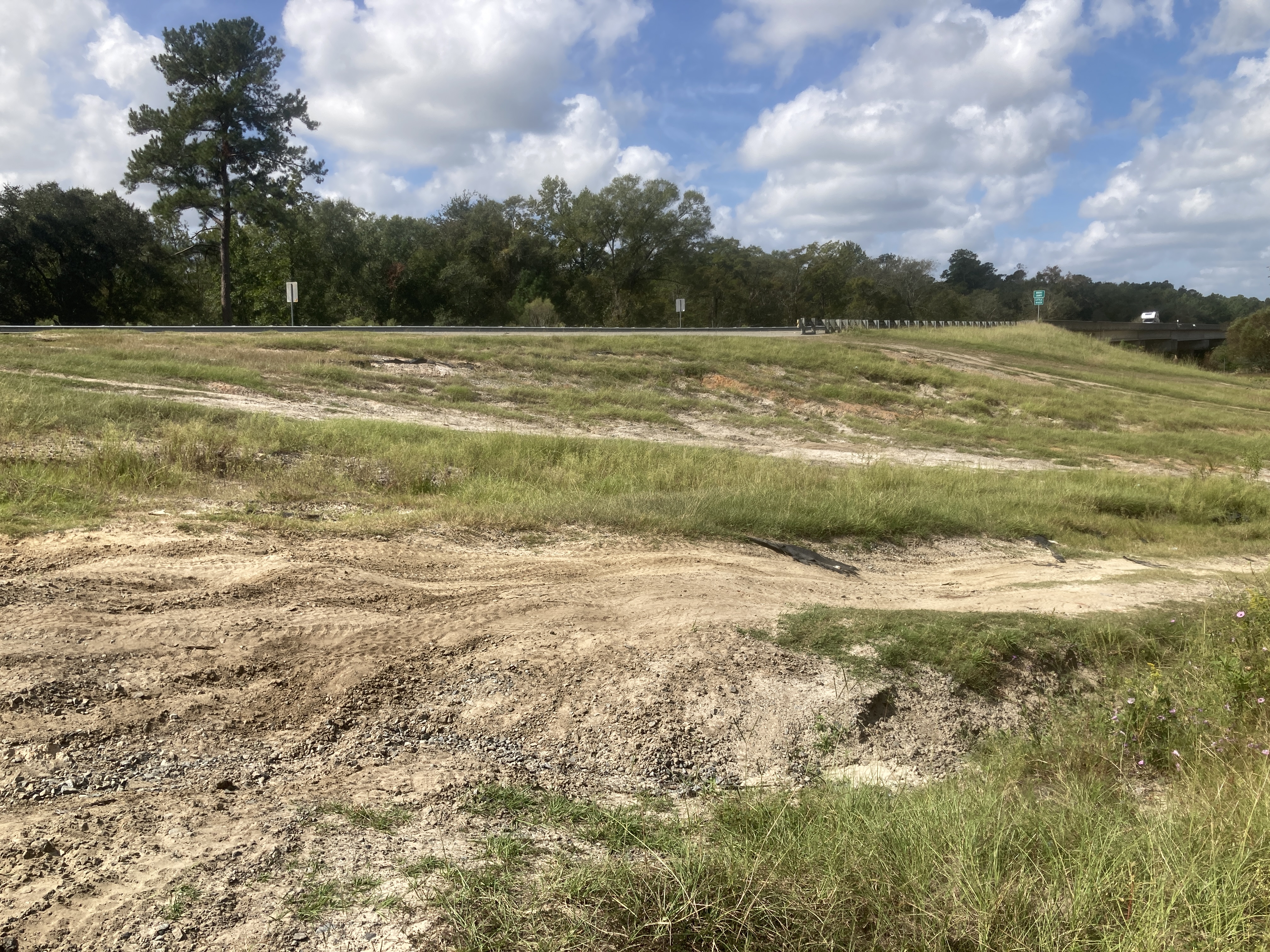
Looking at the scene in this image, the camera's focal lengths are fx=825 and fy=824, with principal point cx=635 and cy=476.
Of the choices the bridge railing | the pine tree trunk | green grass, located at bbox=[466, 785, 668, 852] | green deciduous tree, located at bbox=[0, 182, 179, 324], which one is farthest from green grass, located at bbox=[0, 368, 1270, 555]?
green deciduous tree, located at bbox=[0, 182, 179, 324]

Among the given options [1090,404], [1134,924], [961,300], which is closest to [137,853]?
[1134,924]

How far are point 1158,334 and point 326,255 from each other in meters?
70.9

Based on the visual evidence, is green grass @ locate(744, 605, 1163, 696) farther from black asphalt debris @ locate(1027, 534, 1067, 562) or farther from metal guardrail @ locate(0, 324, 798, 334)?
metal guardrail @ locate(0, 324, 798, 334)

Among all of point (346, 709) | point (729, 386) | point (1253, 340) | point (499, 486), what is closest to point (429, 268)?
point (729, 386)

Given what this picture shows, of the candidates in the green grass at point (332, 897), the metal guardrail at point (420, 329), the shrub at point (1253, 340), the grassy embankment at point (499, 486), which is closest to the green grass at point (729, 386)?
the metal guardrail at point (420, 329)

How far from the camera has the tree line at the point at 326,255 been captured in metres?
40.1

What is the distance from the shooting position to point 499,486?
11203mm

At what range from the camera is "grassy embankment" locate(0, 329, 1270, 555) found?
9.26m

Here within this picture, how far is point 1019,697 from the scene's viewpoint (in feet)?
21.5

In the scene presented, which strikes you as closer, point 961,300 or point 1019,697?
point 1019,697

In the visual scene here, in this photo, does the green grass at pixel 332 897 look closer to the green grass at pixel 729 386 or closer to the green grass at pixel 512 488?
the green grass at pixel 512 488

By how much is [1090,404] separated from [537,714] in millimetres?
28762

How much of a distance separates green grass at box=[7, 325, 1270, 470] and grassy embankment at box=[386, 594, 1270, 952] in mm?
14022

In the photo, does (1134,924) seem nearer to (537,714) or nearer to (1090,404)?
(537,714)
